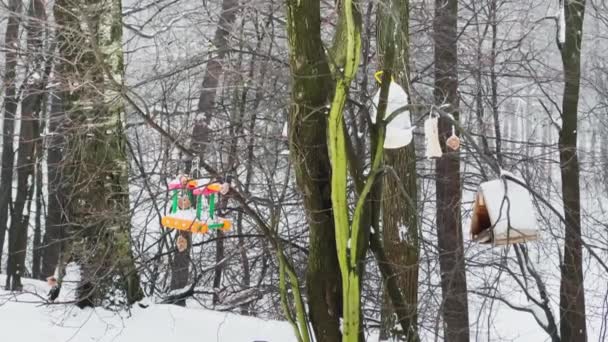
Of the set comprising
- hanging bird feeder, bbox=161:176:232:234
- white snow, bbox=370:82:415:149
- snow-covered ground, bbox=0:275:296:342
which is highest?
white snow, bbox=370:82:415:149

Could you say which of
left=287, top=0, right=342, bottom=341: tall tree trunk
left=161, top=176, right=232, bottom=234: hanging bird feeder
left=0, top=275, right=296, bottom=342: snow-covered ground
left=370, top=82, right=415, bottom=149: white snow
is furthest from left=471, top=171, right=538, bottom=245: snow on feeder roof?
left=0, top=275, right=296, bottom=342: snow-covered ground

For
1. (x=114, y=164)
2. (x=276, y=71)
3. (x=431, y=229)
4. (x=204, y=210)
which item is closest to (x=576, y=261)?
(x=431, y=229)

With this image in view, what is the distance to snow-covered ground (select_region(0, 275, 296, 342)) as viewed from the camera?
5469 millimetres

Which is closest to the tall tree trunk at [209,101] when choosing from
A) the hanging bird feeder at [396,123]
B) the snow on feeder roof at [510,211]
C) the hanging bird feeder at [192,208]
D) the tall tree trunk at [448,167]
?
the tall tree trunk at [448,167]

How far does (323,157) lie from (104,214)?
106 inches

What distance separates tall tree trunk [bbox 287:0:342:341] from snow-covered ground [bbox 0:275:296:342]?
2.09 metres

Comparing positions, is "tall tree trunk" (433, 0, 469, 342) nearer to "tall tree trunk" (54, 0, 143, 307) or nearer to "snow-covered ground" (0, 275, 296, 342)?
"snow-covered ground" (0, 275, 296, 342)

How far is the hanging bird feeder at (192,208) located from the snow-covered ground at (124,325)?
1.24 metres

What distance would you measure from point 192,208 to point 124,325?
157cm

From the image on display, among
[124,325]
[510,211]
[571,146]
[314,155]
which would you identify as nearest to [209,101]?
[124,325]

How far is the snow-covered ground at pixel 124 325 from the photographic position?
5469mm

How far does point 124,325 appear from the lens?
577 cm

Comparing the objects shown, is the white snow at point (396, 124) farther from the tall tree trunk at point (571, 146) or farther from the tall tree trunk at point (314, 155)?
the tall tree trunk at point (571, 146)

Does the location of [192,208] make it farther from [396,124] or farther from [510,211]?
[510,211]
